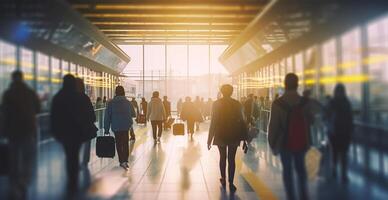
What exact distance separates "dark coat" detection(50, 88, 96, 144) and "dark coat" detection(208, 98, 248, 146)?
1.96 metres

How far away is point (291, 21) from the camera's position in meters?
5.52

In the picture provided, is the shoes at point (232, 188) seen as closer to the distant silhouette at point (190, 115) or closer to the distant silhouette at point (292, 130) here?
the distant silhouette at point (292, 130)

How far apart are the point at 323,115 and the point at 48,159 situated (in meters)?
3.30

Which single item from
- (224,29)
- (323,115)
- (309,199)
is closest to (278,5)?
(323,115)

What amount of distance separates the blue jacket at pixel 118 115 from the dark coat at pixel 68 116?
8.45ft

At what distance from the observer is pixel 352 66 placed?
4.24 metres

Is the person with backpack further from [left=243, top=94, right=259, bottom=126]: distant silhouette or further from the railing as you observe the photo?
[left=243, top=94, right=259, bottom=126]: distant silhouette

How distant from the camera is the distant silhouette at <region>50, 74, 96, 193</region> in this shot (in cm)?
588

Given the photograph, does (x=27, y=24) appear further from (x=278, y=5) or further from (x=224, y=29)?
(x=224, y=29)

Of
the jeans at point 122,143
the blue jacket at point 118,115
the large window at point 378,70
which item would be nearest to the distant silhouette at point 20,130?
the large window at point 378,70

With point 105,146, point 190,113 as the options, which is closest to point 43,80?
point 105,146

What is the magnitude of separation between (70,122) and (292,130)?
2825mm

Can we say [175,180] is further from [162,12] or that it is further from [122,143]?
[162,12]

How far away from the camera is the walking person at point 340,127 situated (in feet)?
14.6
